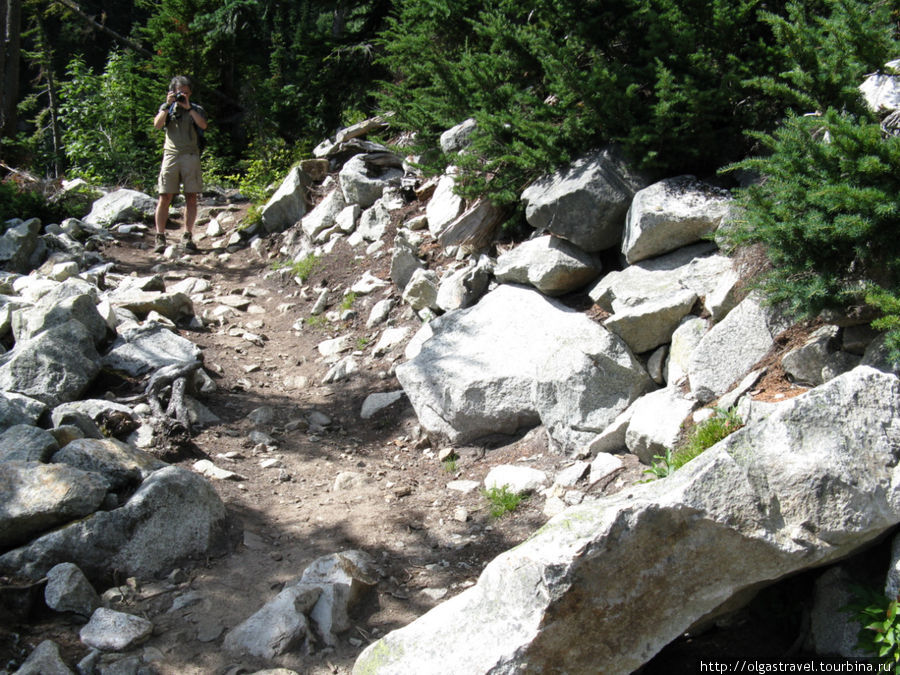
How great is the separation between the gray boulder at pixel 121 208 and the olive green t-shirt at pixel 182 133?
5.30ft

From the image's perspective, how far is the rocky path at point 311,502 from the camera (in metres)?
3.64

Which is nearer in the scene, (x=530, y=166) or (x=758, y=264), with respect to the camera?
(x=758, y=264)

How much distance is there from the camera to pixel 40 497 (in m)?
3.93

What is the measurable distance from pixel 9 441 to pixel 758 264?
15.0ft

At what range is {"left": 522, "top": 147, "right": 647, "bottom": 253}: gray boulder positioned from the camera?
555 cm

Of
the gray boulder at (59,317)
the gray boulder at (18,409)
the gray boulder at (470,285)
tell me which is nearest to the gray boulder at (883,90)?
the gray boulder at (470,285)

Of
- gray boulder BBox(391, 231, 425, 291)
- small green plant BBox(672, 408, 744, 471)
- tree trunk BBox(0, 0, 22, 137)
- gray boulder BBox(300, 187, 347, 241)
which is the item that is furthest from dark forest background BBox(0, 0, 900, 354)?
gray boulder BBox(300, 187, 347, 241)

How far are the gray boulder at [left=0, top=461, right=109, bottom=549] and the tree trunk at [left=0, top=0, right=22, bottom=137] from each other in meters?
10.1

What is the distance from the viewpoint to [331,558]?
389 cm

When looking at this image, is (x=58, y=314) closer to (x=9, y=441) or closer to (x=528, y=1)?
(x=9, y=441)

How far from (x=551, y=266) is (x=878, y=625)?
3.30m

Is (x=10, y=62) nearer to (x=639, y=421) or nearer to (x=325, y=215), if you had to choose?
(x=325, y=215)

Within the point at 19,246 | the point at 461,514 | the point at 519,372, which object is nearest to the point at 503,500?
the point at 461,514

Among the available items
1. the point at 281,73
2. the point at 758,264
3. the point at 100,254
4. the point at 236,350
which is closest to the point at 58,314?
the point at 236,350
